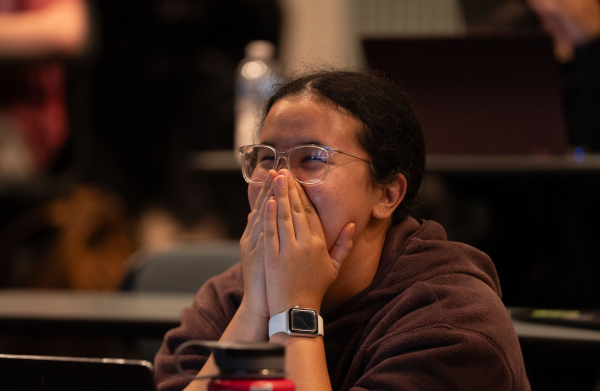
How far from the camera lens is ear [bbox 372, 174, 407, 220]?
104 cm

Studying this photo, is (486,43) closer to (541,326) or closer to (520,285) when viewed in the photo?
(541,326)

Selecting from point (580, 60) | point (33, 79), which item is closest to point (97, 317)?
point (580, 60)

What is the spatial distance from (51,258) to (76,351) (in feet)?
1.41

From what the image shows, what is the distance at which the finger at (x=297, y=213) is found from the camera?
928 millimetres

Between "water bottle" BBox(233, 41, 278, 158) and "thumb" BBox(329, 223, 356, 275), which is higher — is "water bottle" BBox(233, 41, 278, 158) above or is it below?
above

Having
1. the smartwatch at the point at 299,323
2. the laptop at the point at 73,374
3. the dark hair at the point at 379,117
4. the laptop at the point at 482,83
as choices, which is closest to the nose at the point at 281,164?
the dark hair at the point at 379,117

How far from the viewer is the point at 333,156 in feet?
3.17

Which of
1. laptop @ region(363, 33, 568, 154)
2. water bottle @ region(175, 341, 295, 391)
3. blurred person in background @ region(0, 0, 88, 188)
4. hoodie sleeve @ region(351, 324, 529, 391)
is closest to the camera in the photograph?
water bottle @ region(175, 341, 295, 391)

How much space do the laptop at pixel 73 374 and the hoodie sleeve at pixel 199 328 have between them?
0.32 m

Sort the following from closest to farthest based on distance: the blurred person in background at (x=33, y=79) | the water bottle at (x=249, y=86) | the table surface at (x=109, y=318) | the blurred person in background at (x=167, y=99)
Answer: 1. the table surface at (x=109, y=318)
2. the water bottle at (x=249, y=86)
3. the blurred person in background at (x=33, y=79)
4. the blurred person in background at (x=167, y=99)

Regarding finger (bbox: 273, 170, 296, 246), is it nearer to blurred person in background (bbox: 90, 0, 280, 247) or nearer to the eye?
the eye

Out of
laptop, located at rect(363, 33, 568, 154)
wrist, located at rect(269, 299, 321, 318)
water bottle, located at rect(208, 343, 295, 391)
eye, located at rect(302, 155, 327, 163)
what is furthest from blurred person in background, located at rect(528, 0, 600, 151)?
water bottle, located at rect(208, 343, 295, 391)

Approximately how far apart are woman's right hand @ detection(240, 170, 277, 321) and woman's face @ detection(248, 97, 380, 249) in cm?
7

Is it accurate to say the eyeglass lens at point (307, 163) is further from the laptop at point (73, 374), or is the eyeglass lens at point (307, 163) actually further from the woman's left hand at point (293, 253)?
the laptop at point (73, 374)
